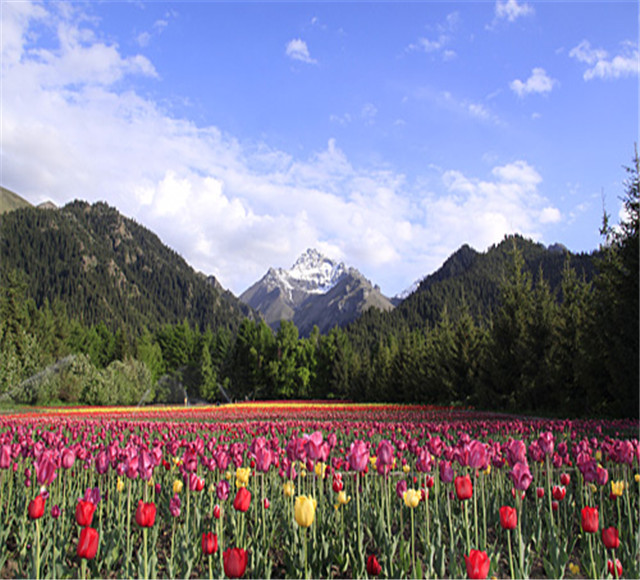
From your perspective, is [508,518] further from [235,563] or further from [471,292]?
[471,292]

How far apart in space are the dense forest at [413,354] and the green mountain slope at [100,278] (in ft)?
198

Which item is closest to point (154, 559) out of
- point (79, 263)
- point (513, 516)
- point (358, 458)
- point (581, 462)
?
point (358, 458)

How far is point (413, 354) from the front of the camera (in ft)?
128

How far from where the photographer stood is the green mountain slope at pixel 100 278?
447 feet

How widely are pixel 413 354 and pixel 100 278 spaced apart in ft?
453

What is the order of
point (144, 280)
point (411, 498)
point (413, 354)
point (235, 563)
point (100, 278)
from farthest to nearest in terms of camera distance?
1. point (144, 280)
2. point (100, 278)
3. point (413, 354)
4. point (411, 498)
5. point (235, 563)

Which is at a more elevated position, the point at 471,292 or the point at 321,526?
the point at 471,292

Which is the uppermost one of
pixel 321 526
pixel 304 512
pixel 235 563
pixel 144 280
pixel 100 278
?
pixel 144 280

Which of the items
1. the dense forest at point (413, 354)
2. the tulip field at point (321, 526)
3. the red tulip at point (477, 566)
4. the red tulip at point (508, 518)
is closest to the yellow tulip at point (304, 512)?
the tulip field at point (321, 526)

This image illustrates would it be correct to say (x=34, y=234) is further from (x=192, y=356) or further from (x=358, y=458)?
(x=358, y=458)

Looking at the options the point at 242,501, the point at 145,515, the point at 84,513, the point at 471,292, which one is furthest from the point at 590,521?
the point at 471,292

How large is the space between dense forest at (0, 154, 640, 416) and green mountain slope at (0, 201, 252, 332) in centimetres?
6021

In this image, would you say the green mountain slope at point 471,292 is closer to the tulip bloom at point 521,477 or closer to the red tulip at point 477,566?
the tulip bloom at point 521,477

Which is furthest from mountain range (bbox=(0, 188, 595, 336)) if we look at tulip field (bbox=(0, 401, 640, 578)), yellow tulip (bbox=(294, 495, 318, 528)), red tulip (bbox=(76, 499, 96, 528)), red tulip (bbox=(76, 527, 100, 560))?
red tulip (bbox=(76, 527, 100, 560))
